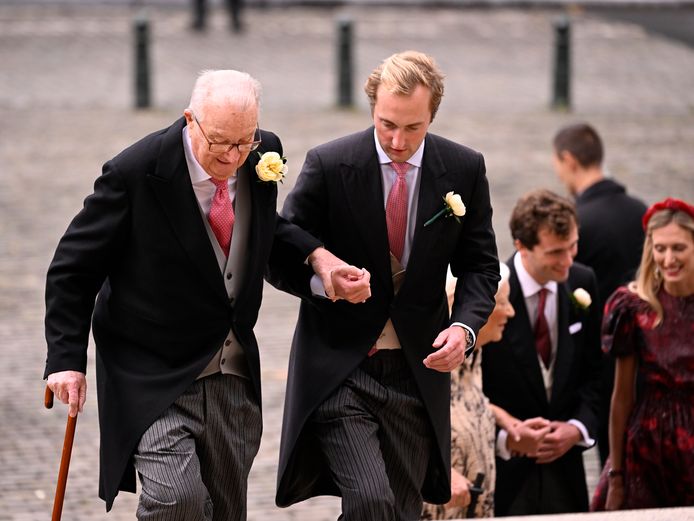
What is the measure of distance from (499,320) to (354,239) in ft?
3.32

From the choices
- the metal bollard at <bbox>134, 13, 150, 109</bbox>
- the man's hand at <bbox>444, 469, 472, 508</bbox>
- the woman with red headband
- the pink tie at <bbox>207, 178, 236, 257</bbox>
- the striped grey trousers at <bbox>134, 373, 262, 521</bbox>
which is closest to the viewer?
the striped grey trousers at <bbox>134, 373, 262, 521</bbox>

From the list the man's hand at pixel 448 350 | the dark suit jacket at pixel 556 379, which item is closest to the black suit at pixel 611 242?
the dark suit jacket at pixel 556 379

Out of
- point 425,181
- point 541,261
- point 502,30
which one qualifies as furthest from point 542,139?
point 425,181

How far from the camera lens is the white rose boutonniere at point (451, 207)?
4992 millimetres

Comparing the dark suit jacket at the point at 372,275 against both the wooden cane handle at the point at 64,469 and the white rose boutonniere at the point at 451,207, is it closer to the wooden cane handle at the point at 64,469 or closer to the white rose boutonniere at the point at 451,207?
the white rose boutonniere at the point at 451,207

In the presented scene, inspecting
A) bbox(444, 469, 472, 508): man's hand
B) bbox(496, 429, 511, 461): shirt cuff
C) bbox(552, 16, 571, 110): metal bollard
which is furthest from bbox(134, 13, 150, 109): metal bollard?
bbox(444, 469, 472, 508): man's hand

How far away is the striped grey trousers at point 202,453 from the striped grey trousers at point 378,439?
0.93 feet

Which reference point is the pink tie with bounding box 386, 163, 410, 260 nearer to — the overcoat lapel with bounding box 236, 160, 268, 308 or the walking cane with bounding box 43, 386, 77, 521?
the overcoat lapel with bounding box 236, 160, 268, 308

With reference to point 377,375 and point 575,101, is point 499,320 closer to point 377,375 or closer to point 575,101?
point 377,375

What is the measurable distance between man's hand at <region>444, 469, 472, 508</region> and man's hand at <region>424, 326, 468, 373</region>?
3.01 ft

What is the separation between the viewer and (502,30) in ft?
78.1

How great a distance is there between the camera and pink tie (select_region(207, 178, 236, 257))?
4.85 m

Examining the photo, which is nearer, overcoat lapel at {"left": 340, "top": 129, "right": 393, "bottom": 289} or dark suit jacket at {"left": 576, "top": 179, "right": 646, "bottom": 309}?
overcoat lapel at {"left": 340, "top": 129, "right": 393, "bottom": 289}

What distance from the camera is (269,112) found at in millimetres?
17469
